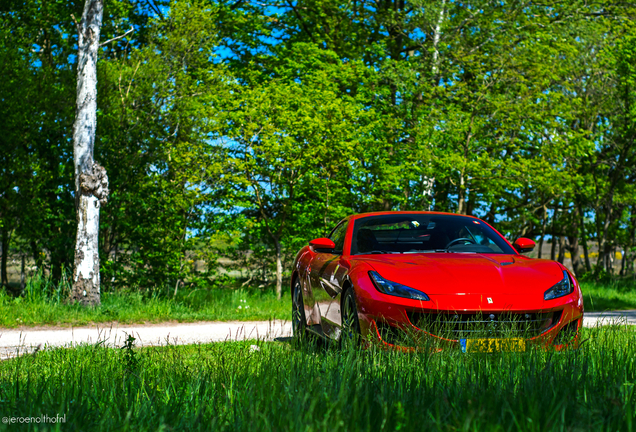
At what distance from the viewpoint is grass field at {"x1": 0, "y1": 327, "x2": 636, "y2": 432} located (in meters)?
2.70

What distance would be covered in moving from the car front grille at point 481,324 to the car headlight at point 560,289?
0.16m

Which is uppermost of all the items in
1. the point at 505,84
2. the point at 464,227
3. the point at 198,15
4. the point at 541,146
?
the point at 198,15

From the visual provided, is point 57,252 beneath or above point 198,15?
beneath

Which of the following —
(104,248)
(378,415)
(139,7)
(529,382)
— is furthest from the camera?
(139,7)

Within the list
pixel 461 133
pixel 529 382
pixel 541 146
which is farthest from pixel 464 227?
pixel 541 146

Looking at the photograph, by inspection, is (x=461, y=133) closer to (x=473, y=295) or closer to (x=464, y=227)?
(x=464, y=227)

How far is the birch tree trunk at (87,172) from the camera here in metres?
11.5

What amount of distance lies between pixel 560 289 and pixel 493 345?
3.91 ft

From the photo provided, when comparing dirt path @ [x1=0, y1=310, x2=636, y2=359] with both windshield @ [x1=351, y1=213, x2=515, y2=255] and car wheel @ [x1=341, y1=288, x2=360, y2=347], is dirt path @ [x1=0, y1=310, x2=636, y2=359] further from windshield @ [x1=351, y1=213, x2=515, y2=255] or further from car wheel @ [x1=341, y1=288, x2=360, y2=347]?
car wheel @ [x1=341, y1=288, x2=360, y2=347]

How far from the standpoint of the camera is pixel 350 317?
5184mm

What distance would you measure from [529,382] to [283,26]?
924 inches

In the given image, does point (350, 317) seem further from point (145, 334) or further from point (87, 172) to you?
point (87, 172)

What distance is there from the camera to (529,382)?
132 inches

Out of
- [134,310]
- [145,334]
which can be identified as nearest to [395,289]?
[145,334]
